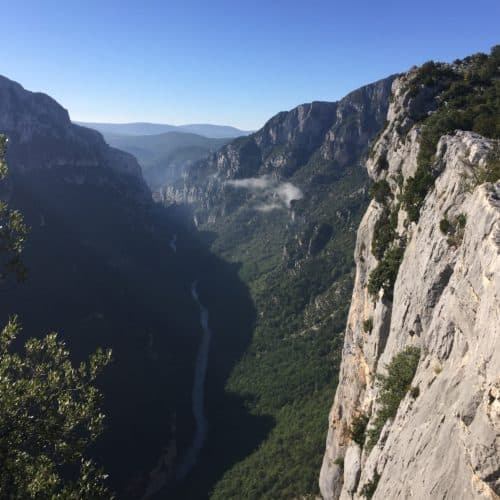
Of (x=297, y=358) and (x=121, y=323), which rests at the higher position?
(x=121, y=323)

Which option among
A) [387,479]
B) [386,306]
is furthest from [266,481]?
[387,479]

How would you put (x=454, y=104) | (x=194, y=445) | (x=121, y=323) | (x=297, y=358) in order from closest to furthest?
(x=454, y=104), (x=194, y=445), (x=297, y=358), (x=121, y=323)

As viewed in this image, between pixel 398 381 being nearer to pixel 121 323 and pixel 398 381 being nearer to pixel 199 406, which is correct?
pixel 199 406

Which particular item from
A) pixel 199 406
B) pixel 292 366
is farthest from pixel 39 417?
pixel 199 406

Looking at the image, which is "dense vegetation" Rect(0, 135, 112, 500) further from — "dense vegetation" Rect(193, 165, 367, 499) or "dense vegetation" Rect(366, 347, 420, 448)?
"dense vegetation" Rect(193, 165, 367, 499)

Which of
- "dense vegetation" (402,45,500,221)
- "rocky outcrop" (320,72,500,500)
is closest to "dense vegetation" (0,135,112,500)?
"rocky outcrop" (320,72,500,500)

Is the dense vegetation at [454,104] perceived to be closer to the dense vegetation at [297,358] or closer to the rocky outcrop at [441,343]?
the rocky outcrop at [441,343]
